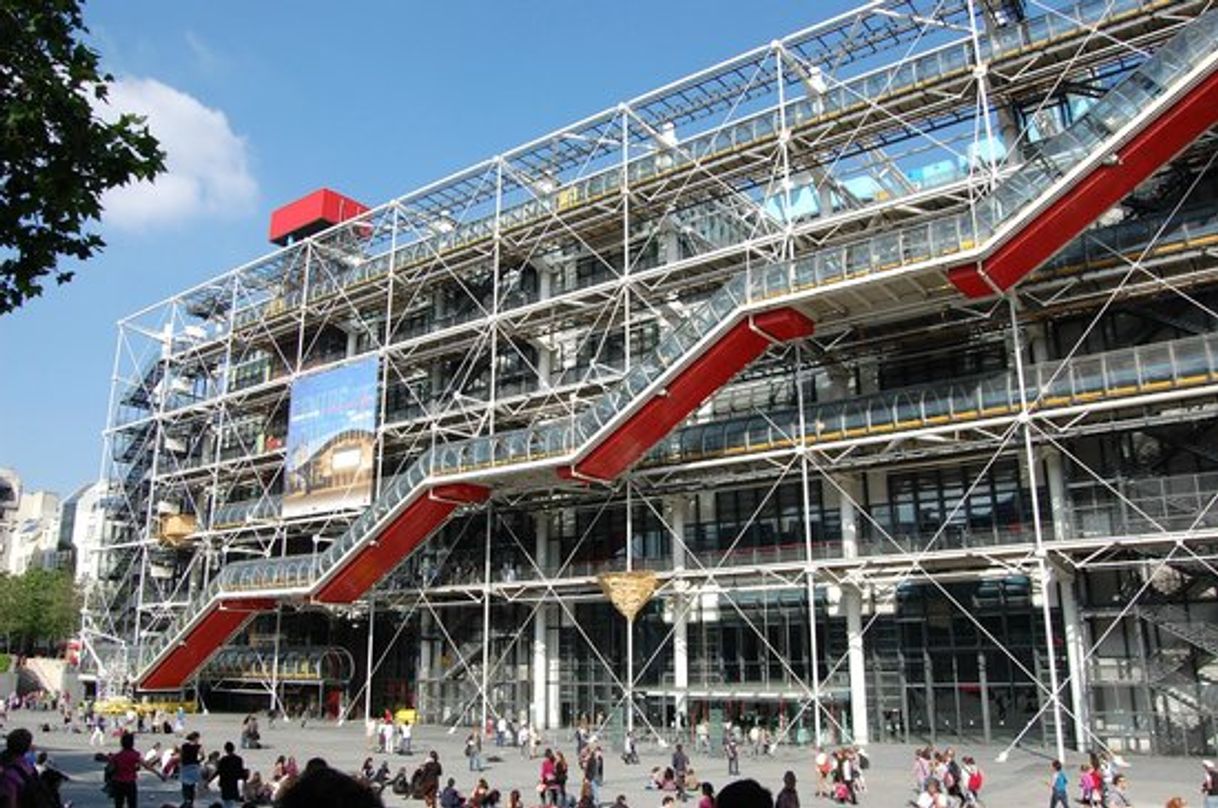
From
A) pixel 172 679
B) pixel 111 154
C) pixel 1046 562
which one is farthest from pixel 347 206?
pixel 111 154

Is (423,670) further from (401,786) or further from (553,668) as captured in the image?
(401,786)

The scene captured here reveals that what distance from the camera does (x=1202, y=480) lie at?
20000 millimetres

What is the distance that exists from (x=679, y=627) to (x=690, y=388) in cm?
716

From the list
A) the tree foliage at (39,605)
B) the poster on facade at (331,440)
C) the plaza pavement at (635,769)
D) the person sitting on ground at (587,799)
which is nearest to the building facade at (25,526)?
the tree foliage at (39,605)

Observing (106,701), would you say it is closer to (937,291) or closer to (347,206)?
(347,206)

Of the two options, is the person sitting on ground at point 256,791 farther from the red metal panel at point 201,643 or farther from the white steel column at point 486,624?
the red metal panel at point 201,643

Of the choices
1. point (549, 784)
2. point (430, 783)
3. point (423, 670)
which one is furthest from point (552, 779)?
point (423, 670)

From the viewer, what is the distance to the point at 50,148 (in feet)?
31.7

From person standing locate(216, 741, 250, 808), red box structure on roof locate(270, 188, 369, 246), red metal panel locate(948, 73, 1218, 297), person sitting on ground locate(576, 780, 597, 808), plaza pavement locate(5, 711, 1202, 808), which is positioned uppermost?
red box structure on roof locate(270, 188, 369, 246)

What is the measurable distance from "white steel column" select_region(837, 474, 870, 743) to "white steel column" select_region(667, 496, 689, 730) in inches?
167

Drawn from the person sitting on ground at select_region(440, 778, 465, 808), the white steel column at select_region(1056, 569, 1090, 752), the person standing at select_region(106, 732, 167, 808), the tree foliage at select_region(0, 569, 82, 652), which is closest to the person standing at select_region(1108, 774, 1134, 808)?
the white steel column at select_region(1056, 569, 1090, 752)

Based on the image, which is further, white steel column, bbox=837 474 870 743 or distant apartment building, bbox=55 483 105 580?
distant apartment building, bbox=55 483 105 580

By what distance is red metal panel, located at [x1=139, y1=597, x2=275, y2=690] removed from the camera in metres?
33.8

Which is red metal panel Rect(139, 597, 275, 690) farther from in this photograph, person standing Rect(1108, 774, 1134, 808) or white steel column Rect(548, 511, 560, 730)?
person standing Rect(1108, 774, 1134, 808)
